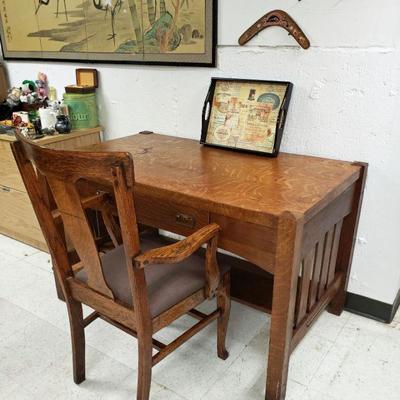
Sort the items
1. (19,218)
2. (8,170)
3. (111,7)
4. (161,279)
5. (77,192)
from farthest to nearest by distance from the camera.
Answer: (19,218) < (8,170) < (111,7) < (161,279) < (77,192)

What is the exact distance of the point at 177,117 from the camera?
208 centimetres

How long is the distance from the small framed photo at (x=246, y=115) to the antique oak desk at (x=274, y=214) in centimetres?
6

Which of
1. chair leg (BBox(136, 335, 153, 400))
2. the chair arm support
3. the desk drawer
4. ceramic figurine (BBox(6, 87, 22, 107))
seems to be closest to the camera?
the chair arm support

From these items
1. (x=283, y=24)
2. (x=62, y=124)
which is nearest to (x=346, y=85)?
(x=283, y=24)

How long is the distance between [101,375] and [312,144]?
1284 mm

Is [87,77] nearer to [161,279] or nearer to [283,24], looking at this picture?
[283,24]

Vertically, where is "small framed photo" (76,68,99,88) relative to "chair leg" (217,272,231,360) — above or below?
above

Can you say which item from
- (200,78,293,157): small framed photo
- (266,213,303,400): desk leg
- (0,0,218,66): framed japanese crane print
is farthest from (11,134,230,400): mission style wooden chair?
(0,0,218,66): framed japanese crane print

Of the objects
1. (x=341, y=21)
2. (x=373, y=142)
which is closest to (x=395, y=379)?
(x=373, y=142)

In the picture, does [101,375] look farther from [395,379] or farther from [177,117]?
[177,117]

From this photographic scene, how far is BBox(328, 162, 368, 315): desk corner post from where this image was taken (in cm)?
161

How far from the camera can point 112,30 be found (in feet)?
6.97

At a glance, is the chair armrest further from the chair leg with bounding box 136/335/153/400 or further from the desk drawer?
the chair leg with bounding box 136/335/153/400

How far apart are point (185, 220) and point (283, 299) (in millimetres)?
416
